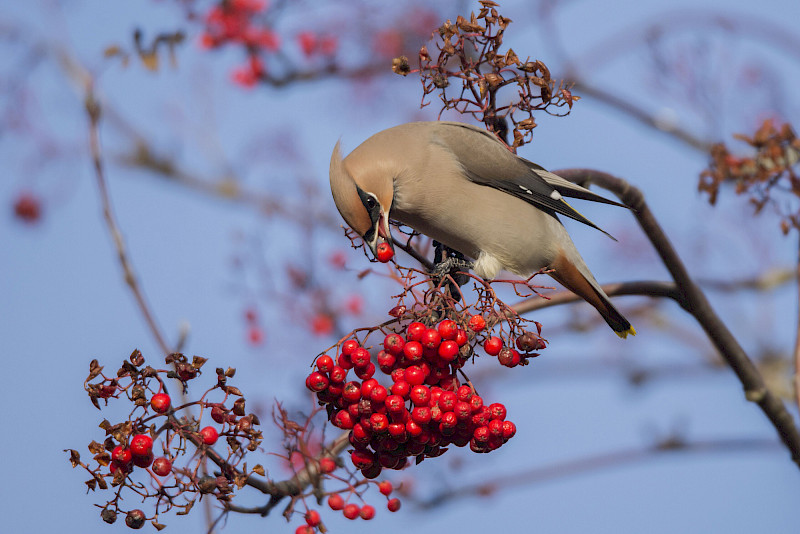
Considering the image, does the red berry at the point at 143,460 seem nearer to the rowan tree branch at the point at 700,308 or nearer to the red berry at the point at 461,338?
the red berry at the point at 461,338

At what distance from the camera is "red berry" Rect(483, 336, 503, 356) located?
235 cm

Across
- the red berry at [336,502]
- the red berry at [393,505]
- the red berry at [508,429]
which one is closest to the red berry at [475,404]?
the red berry at [508,429]

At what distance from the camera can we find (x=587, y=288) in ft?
11.1

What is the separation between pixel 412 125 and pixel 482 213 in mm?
476

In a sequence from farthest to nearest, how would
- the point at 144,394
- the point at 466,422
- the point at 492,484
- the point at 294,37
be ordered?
the point at 294,37 < the point at 492,484 < the point at 466,422 < the point at 144,394

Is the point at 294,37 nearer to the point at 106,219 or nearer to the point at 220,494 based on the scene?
the point at 106,219

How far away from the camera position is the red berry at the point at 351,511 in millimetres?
2707

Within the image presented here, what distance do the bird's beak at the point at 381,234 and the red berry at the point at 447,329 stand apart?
628 millimetres

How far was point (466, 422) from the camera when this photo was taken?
2266 mm

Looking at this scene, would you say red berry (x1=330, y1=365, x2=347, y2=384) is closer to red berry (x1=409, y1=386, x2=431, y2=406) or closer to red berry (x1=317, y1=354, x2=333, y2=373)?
red berry (x1=317, y1=354, x2=333, y2=373)

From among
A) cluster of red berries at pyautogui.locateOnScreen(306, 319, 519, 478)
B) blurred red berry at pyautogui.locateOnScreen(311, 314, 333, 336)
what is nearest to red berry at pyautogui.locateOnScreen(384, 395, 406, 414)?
cluster of red berries at pyautogui.locateOnScreen(306, 319, 519, 478)

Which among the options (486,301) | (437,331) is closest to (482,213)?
(486,301)

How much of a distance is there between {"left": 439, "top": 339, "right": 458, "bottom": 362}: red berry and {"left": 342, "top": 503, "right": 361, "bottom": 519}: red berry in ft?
2.48

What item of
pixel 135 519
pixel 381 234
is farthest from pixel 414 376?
pixel 381 234
